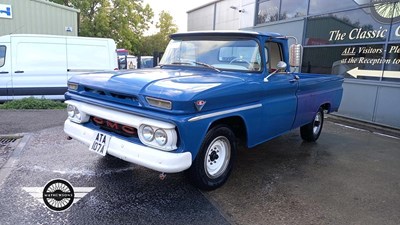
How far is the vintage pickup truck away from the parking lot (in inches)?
17.6

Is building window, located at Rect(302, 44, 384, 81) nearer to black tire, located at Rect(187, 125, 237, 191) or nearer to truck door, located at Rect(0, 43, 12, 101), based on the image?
black tire, located at Rect(187, 125, 237, 191)

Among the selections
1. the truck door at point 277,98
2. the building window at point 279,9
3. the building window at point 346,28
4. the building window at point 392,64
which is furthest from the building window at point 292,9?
the truck door at point 277,98

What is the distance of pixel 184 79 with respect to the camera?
3.56m

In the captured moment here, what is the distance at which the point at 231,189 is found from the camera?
3.86 metres

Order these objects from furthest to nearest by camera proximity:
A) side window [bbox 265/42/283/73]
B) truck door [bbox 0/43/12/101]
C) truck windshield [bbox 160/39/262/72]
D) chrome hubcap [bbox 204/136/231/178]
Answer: truck door [bbox 0/43/12/101] → side window [bbox 265/42/283/73] → truck windshield [bbox 160/39/262/72] → chrome hubcap [bbox 204/136/231/178]

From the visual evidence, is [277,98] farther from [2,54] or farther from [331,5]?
[2,54]

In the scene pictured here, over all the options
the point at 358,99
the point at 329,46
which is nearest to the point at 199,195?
the point at 358,99

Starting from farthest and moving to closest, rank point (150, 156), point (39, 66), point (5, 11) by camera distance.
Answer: point (5, 11) < point (39, 66) < point (150, 156)

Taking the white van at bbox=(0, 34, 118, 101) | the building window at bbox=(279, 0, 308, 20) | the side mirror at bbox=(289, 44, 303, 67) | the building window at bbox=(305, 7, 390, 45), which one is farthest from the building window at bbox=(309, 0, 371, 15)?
the white van at bbox=(0, 34, 118, 101)

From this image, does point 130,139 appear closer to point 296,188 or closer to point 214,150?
point 214,150

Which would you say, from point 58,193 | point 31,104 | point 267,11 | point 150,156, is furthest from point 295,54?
point 267,11

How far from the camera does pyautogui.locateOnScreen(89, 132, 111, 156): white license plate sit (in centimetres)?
340

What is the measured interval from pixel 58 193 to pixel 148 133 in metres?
1.33

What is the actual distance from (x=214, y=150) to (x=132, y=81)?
1237 mm
